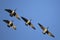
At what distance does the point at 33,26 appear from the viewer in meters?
25.6

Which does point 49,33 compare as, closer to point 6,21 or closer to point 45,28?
point 45,28

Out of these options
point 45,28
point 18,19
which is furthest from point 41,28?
point 18,19

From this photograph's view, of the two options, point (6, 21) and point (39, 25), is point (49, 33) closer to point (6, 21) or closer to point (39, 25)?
point (39, 25)

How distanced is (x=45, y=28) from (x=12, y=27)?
116 inches

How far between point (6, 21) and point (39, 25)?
302 cm

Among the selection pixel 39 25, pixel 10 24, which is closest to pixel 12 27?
pixel 10 24

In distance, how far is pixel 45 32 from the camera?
25.4 metres

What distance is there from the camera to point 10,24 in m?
25.1

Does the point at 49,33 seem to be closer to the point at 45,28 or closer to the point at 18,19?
the point at 45,28

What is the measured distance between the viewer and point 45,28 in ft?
84.2

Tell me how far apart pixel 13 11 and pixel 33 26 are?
7.60 ft

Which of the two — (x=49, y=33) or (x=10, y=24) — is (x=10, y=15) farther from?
(x=49, y=33)

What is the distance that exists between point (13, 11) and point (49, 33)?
3908 millimetres

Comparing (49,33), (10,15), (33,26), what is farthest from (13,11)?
(49,33)
